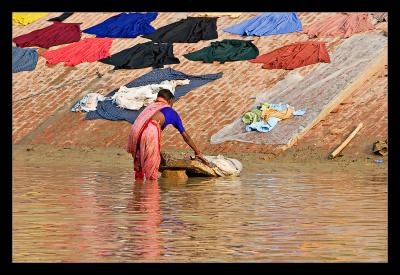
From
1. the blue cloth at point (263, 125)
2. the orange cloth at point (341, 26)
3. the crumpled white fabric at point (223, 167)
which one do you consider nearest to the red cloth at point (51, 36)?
the orange cloth at point (341, 26)

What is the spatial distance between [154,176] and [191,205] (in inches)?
116

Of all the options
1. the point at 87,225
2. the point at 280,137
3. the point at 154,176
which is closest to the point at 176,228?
the point at 87,225

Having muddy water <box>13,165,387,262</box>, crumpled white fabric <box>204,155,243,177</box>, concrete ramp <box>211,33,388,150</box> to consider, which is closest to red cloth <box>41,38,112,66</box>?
concrete ramp <box>211,33,388,150</box>

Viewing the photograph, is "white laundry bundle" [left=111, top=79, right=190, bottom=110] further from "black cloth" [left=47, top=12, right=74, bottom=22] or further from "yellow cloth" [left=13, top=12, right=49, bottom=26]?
"yellow cloth" [left=13, top=12, right=49, bottom=26]

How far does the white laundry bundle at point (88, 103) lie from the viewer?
2353cm

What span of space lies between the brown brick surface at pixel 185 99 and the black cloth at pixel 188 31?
0.19 meters

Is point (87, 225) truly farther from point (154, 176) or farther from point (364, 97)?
point (364, 97)

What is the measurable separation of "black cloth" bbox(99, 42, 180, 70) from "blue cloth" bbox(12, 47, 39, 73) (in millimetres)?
1990

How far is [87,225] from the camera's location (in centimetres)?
1118

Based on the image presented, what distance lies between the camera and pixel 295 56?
76.9 feet

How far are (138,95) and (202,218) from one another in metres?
11.3

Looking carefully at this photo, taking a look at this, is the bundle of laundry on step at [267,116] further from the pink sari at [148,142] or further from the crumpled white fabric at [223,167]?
the pink sari at [148,142]

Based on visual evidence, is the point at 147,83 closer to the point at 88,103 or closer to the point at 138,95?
the point at 138,95

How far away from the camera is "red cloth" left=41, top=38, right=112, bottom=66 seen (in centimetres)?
2673
